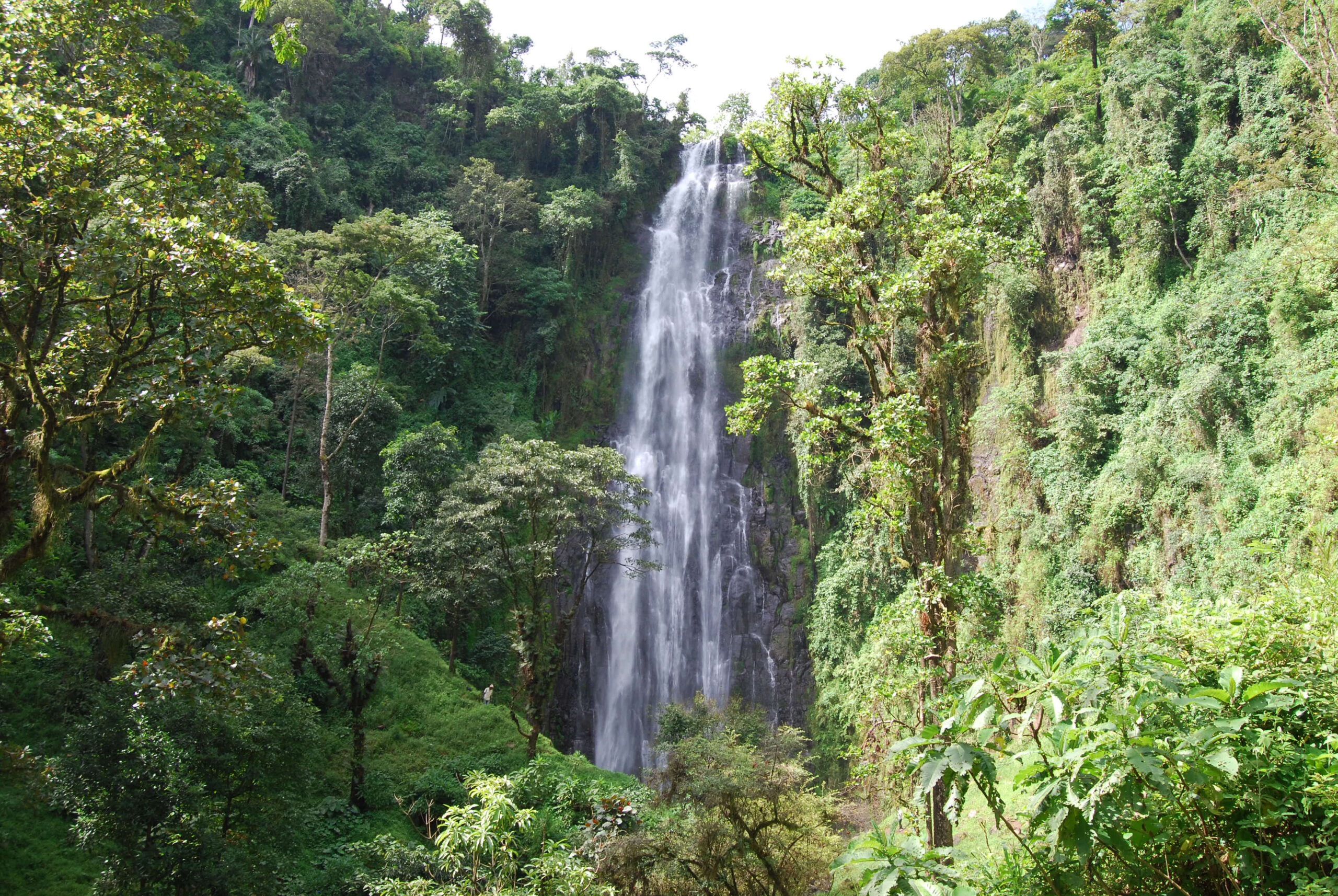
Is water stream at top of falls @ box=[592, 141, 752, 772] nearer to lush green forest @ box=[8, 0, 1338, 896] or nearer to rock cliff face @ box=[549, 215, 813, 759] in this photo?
rock cliff face @ box=[549, 215, 813, 759]

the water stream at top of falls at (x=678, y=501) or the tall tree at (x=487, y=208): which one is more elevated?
the tall tree at (x=487, y=208)

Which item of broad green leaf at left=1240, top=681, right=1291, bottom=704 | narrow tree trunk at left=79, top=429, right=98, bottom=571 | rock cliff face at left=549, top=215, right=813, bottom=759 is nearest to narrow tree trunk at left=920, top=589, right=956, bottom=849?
broad green leaf at left=1240, top=681, right=1291, bottom=704

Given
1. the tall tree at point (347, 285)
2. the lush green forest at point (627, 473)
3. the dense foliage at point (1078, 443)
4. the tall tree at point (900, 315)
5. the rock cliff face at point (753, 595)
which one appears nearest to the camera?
the dense foliage at point (1078, 443)

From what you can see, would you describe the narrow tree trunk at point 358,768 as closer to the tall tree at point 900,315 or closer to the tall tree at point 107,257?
the tall tree at point 107,257

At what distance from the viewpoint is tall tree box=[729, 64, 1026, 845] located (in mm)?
6227

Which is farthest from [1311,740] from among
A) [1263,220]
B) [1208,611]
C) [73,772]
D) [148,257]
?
[1263,220]

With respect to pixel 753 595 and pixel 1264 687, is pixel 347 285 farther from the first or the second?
pixel 1264 687

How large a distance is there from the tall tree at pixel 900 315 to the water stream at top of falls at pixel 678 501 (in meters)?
13.8

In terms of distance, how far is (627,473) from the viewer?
16.1 m

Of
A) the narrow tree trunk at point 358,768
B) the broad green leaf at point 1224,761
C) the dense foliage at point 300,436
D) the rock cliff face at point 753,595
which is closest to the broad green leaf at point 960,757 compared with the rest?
the broad green leaf at point 1224,761

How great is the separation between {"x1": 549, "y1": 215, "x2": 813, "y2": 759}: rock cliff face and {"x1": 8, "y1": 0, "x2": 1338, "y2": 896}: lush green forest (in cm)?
35

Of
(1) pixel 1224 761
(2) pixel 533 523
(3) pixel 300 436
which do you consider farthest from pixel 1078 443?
(3) pixel 300 436

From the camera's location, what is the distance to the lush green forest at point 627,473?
12.8 ft

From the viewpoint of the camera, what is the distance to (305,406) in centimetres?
1994
